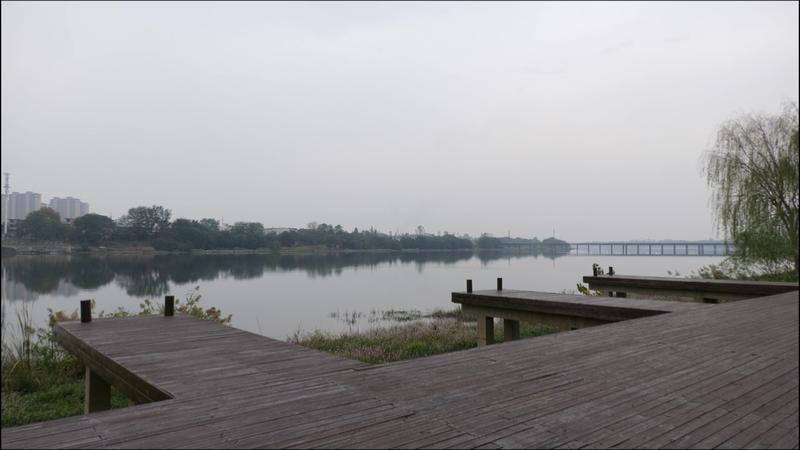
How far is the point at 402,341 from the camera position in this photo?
10406 mm

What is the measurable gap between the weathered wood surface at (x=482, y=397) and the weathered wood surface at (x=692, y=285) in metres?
4.95

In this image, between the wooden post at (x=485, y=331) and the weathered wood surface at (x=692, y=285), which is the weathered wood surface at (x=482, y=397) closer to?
the wooden post at (x=485, y=331)

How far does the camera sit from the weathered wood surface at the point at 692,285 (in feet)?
26.2

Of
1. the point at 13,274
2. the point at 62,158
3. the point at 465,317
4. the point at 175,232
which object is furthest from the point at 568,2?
the point at 175,232

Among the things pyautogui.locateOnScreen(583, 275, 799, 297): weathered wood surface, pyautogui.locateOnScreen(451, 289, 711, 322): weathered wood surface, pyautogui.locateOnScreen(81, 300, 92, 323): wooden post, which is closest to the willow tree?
pyautogui.locateOnScreen(583, 275, 799, 297): weathered wood surface

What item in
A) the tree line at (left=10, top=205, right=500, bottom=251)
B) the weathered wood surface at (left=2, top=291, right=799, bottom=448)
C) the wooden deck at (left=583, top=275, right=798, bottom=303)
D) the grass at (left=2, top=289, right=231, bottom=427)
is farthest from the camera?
the tree line at (left=10, top=205, right=500, bottom=251)

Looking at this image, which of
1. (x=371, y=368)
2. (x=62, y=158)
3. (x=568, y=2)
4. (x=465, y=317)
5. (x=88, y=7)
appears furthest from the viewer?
(x=465, y=317)

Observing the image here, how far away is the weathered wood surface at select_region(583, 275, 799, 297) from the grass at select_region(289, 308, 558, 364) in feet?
Result: 6.39

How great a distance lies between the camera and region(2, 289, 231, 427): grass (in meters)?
5.45

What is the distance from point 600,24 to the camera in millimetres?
2963

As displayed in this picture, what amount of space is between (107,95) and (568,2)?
309cm

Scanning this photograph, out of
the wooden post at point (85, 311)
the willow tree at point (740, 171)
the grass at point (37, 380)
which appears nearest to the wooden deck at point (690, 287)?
the willow tree at point (740, 171)

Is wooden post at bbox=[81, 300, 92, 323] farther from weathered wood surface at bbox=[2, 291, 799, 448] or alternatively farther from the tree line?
the tree line

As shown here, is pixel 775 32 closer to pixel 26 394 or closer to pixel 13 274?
pixel 13 274
